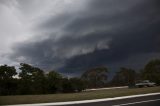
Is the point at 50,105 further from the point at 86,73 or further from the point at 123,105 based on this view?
the point at 86,73

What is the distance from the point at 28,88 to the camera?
4447 centimetres

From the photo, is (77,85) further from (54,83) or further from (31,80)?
(31,80)

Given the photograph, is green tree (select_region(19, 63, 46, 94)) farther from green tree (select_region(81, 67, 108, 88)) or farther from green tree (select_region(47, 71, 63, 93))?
green tree (select_region(81, 67, 108, 88))

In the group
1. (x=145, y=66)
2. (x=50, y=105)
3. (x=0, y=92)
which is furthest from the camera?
(x=145, y=66)

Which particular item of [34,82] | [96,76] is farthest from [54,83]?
[96,76]

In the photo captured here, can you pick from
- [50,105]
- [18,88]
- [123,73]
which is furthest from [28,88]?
[123,73]

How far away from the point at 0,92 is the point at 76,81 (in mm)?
15580

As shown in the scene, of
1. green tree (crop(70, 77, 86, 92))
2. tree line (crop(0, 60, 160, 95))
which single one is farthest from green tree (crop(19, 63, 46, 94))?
green tree (crop(70, 77, 86, 92))

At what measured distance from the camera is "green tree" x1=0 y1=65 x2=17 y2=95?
4326 cm

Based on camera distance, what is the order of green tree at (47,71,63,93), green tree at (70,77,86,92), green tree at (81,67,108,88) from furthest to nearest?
green tree at (81,67,108,88) < green tree at (70,77,86,92) < green tree at (47,71,63,93)

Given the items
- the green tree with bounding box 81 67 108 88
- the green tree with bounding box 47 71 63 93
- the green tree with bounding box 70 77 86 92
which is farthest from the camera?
the green tree with bounding box 81 67 108 88

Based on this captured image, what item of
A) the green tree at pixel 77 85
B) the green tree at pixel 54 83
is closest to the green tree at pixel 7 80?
the green tree at pixel 54 83

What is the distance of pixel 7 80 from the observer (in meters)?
45.7

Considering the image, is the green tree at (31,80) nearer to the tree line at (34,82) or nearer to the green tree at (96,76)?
the tree line at (34,82)
